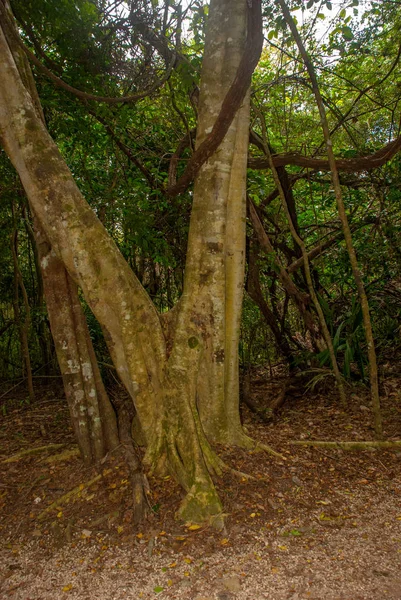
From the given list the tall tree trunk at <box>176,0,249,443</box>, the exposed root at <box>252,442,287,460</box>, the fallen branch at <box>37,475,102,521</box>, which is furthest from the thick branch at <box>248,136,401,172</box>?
the fallen branch at <box>37,475,102,521</box>

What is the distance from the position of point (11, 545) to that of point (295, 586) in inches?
71.2

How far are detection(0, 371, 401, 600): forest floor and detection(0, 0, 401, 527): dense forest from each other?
0.53 ft

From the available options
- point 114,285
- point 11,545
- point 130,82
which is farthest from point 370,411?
point 130,82

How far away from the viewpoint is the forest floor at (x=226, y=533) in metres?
2.24

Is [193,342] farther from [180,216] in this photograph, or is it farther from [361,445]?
[180,216]

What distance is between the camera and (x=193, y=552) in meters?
2.49

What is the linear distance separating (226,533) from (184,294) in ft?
5.47

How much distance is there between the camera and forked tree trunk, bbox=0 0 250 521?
318cm

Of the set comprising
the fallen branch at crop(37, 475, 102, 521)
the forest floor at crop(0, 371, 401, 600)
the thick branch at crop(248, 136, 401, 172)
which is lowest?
the forest floor at crop(0, 371, 401, 600)

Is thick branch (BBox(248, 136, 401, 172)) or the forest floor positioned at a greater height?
Result: thick branch (BBox(248, 136, 401, 172))

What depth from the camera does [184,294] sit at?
11.2 feet

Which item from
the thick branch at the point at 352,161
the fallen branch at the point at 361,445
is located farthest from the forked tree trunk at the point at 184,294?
the thick branch at the point at 352,161

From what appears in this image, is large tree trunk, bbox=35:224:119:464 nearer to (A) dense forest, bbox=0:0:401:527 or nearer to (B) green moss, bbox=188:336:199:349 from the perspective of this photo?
(A) dense forest, bbox=0:0:401:527

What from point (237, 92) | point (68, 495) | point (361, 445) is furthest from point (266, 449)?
point (237, 92)
